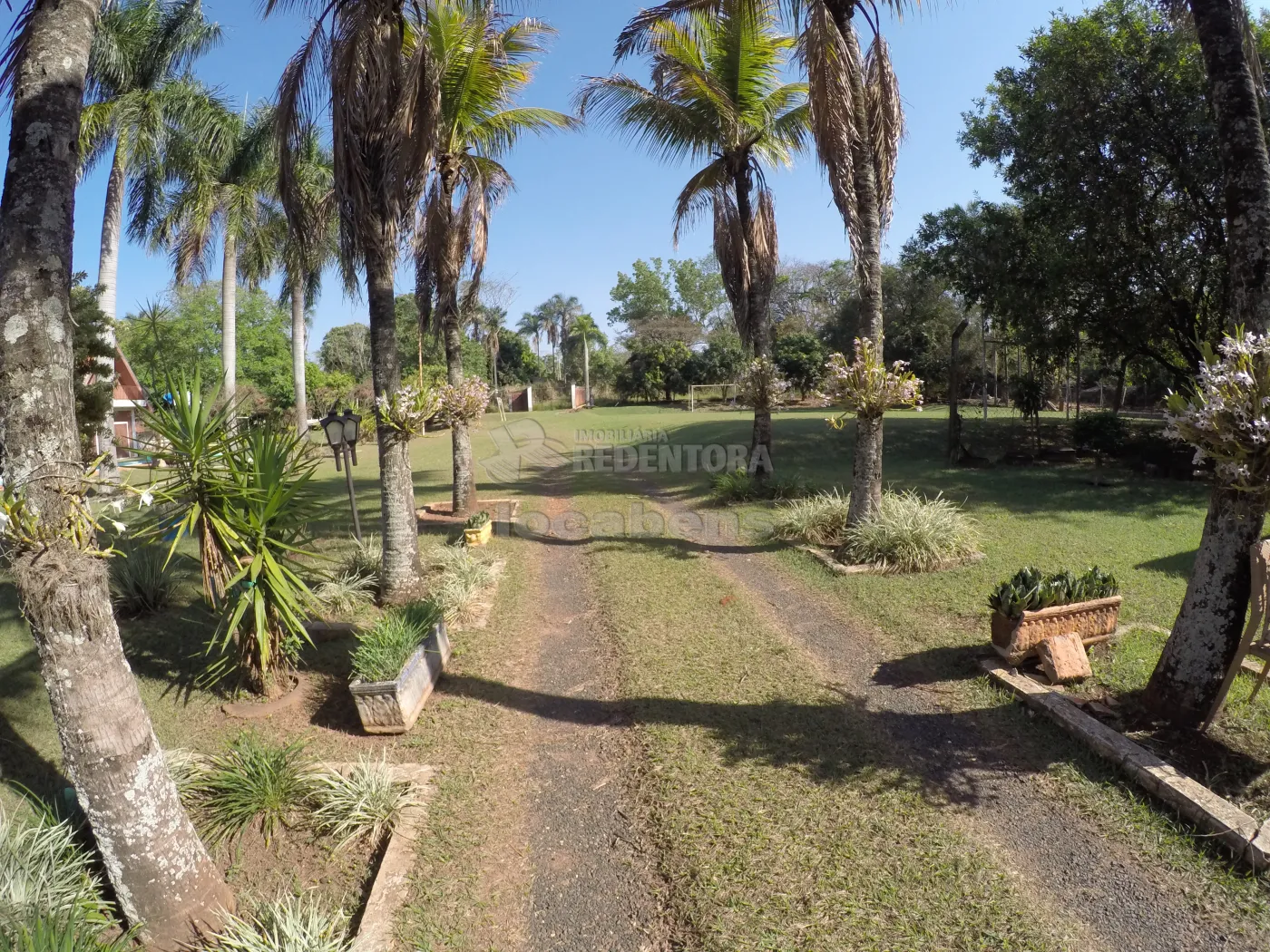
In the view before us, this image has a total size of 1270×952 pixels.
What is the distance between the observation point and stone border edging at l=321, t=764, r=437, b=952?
9.44 feet

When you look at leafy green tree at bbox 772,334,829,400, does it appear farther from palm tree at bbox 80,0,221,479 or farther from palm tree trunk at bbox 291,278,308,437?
palm tree at bbox 80,0,221,479

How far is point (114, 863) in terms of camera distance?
294cm

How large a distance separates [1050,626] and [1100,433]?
13228 mm

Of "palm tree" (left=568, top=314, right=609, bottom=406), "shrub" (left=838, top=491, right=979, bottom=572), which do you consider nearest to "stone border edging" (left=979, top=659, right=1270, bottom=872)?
"shrub" (left=838, top=491, right=979, bottom=572)

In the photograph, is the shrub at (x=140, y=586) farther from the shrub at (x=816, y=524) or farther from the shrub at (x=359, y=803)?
the shrub at (x=816, y=524)

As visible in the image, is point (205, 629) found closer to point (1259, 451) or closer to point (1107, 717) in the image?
point (1107, 717)

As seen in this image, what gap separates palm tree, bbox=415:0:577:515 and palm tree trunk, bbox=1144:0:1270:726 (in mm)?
7405

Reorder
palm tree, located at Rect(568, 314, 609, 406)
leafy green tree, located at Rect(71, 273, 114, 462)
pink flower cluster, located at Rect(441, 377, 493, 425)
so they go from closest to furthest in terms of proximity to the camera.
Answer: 1. pink flower cluster, located at Rect(441, 377, 493, 425)
2. leafy green tree, located at Rect(71, 273, 114, 462)
3. palm tree, located at Rect(568, 314, 609, 406)

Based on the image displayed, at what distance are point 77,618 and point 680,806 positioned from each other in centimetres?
301

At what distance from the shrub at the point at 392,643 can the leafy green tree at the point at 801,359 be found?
3304cm

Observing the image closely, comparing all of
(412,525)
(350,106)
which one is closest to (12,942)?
(412,525)

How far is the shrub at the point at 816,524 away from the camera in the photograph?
930 centimetres

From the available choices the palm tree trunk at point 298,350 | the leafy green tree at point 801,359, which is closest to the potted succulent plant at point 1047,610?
the palm tree trunk at point 298,350

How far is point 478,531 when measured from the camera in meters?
9.84
